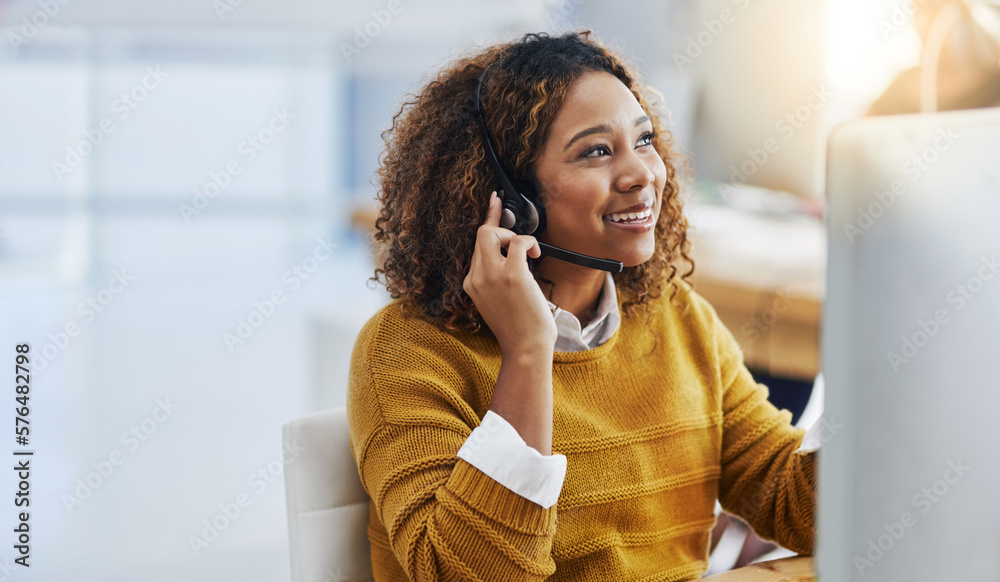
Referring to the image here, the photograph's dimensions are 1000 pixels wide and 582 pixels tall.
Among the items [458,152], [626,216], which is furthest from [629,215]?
[458,152]

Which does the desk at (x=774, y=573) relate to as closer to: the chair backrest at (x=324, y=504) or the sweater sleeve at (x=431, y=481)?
the sweater sleeve at (x=431, y=481)

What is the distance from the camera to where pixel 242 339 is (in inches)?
153

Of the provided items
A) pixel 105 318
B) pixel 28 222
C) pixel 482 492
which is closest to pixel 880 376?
pixel 482 492

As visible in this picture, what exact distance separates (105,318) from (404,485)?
3.77 meters

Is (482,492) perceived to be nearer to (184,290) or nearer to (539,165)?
(539,165)

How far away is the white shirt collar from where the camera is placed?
3.34 feet

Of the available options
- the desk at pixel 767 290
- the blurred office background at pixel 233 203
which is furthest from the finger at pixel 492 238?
the desk at pixel 767 290

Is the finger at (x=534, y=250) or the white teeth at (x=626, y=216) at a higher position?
the white teeth at (x=626, y=216)

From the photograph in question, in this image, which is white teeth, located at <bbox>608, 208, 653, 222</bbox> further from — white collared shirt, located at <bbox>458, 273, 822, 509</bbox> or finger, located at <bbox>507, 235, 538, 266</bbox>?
white collared shirt, located at <bbox>458, 273, 822, 509</bbox>

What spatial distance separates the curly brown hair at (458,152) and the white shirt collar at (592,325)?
41 millimetres

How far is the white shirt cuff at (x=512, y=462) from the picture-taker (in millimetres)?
793

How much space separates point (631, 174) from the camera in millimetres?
971

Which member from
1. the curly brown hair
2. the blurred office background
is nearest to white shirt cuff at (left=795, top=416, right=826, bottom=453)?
the curly brown hair

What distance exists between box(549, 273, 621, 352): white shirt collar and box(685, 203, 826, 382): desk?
121 cm
